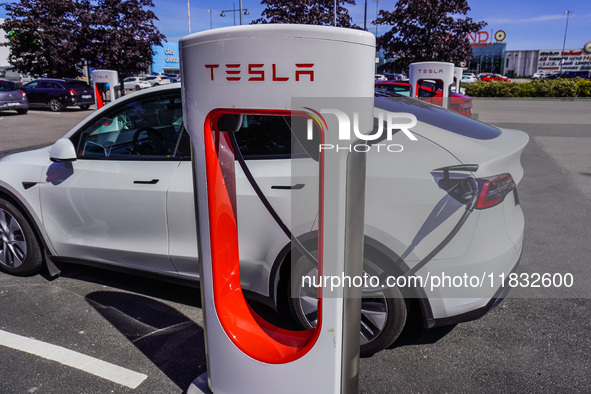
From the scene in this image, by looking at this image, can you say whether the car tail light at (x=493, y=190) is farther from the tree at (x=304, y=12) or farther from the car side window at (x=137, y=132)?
the tree at (x=304, y=12)

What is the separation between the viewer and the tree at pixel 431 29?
18.2m

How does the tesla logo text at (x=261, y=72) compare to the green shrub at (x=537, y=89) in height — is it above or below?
above

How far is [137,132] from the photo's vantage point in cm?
357

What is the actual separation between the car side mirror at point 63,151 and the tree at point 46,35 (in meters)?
21.9

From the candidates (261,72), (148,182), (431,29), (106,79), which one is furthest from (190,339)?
(431,29)

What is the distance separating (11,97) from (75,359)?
20.2 m

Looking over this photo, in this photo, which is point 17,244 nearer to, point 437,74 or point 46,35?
point 437,74

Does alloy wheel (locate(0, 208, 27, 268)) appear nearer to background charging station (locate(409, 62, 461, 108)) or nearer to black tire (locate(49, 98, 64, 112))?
background charging station (locate(409, 62, 461, 108))

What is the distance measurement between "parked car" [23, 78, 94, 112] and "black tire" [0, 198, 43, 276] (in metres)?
19.7

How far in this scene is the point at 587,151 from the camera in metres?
10.0

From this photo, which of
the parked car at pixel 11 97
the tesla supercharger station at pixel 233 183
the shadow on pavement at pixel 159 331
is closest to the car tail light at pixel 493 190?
the tesla supercharger station at pixel 233 183

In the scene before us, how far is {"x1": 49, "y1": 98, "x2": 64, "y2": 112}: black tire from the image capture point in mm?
21656

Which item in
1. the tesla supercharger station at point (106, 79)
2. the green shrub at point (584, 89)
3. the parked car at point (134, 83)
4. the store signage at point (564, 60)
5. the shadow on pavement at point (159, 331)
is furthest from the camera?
the store signage at point (564, 60)

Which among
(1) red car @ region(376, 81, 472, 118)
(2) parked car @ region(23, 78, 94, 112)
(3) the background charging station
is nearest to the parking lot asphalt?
(3) the background charging station
